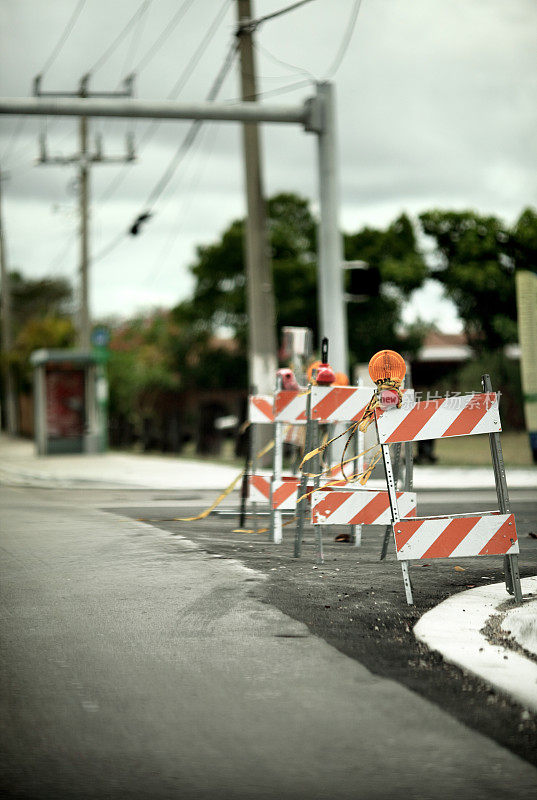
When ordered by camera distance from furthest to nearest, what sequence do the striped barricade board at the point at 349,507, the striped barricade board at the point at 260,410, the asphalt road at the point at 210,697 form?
the striped barricade board at the point at 260,410, the striped barricade board at the point at 349,507, the asphalt road at the point at 210,697

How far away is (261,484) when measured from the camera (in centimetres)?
1073

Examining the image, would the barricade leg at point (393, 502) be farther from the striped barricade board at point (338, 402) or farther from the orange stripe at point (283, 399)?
the orange stripe at point (283, 399)

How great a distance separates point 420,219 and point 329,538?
31971 millimetres

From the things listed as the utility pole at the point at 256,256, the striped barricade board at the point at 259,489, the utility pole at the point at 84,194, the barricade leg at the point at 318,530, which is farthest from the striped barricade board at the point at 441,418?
the utility pole at the point at 84,194

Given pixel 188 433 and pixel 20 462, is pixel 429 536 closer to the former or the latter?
pixel 20 462

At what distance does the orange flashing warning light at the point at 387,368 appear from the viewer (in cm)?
734

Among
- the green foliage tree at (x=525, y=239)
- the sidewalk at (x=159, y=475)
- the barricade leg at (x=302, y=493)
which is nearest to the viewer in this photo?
the barricade leg at (x=302, y=493)

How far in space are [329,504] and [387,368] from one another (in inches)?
45.5

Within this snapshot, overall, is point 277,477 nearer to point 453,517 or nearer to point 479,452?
point 453,517

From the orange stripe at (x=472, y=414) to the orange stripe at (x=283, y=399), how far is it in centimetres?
303

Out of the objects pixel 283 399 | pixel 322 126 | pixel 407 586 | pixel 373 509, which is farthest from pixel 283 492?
pixel 322 126

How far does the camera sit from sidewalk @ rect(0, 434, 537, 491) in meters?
16.9

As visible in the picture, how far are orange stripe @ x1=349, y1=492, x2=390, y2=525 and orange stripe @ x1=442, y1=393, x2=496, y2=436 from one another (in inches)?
50.4

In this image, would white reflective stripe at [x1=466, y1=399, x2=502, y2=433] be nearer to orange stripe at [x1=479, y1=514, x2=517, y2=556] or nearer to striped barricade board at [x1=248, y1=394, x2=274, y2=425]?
orange stripe at [x1=479, y1=514, x2=517, y2=556]
